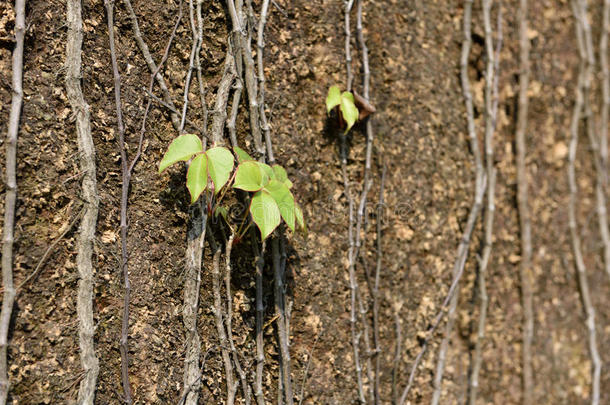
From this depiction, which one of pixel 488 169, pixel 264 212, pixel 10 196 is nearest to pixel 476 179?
pixel 488 169

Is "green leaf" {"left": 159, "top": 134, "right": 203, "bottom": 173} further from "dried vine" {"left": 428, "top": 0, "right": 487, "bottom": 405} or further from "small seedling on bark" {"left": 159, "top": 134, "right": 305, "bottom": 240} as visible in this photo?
"dried vine" {"left": 428, "top": 0, "right": 487, "bottom": 405}

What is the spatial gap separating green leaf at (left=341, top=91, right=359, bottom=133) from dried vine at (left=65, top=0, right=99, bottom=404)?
2.18 feet

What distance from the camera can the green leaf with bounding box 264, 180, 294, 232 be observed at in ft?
4.11

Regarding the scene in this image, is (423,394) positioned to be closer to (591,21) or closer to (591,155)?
(591,155)

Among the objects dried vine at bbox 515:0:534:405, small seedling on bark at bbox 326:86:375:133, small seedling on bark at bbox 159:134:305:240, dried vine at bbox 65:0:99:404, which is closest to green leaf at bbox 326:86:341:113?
small seedling on bark at bbox 326:86:375:133

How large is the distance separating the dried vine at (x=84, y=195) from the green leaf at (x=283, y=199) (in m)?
0.41

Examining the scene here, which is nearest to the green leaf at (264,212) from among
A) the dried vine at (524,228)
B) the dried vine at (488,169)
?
the dried vine at (488,169)

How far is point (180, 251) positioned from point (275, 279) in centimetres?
26

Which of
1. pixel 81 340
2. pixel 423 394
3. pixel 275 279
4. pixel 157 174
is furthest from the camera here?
pixel 423 394

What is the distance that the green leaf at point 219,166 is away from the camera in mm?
1187

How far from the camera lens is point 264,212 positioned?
1227 millimetres

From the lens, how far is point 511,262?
1.81 meters

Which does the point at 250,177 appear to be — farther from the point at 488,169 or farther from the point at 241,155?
the point at 488,169

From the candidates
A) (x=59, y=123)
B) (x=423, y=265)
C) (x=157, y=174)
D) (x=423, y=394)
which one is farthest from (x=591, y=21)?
(x=59, y=123)
